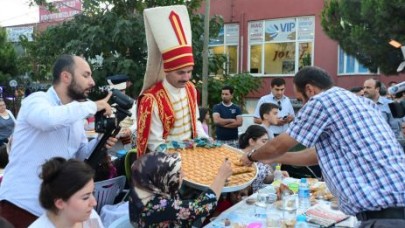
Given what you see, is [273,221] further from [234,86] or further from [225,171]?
[234,86]

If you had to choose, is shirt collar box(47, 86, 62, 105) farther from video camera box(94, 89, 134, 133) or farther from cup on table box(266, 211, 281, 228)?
cup on table box(266, 211, 281, 228)

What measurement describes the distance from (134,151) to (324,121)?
1.33 metres

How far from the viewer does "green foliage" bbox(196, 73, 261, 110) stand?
786 centimetres

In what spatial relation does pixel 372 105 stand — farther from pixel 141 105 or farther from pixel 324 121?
pixel 141 105

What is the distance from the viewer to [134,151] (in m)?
2.90

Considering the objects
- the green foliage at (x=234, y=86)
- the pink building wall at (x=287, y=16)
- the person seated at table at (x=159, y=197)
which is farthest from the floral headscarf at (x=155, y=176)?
the pink building wall at (x=287, y=16)

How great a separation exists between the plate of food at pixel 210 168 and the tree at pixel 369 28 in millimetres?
6460

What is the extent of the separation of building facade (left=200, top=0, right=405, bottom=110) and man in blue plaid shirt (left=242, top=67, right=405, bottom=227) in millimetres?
10239

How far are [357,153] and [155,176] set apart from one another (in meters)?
0.93

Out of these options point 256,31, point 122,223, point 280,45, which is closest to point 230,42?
point 256,31

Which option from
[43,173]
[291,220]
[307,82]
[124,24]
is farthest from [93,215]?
[124,24]

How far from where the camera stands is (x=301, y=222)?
98.9 inches

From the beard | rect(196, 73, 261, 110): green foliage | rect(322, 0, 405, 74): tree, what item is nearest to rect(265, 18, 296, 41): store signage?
rect(322, 0, 405, 74): tree

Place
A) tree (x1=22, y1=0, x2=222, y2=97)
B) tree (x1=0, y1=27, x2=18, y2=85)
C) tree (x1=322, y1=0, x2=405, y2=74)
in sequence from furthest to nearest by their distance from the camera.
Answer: tree (x1=0, y1=27, x2=18, y2=85)
tree (x1=322, y1=0, x2=405, y2=74)
tree (x1=22, y1=0, x2=222, y2=97)
